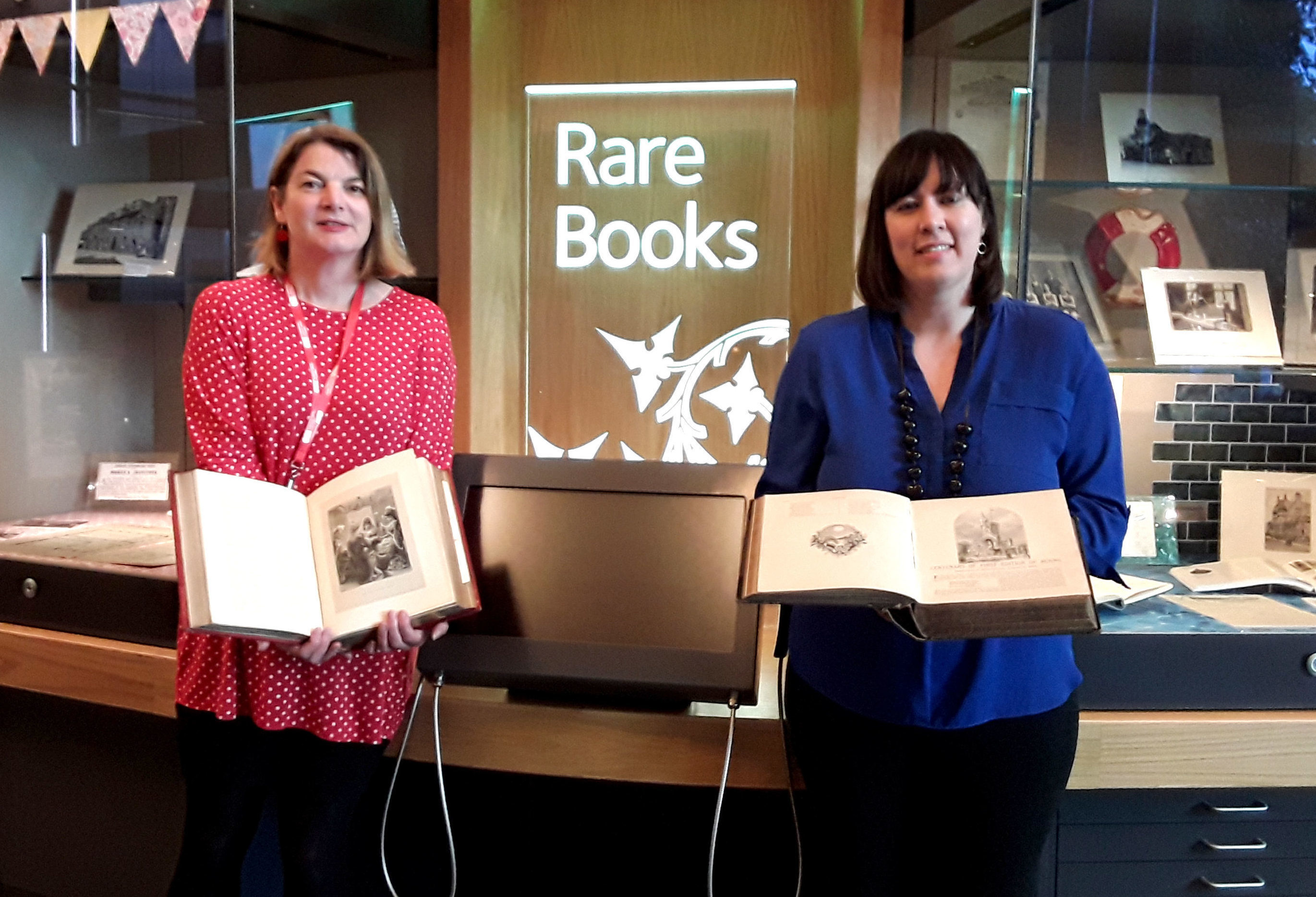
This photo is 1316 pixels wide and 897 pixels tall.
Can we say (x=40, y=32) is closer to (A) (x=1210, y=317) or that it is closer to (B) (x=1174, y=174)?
(B) (x=1174, y=174)

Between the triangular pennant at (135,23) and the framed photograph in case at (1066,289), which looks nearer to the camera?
the framed photograph in case at (1066,289)

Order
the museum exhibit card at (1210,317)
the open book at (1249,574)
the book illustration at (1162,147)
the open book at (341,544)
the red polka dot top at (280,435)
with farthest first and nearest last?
the book illustration at (1162,147)
the museum exhibit card at (1210,317)
the open book at (1249,574)
the red polka dot top at (280,435)
the open book at (341,544)

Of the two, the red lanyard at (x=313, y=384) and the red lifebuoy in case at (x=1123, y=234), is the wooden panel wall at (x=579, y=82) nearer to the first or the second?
the red lifebuoy in case at (x=1123, y=234)

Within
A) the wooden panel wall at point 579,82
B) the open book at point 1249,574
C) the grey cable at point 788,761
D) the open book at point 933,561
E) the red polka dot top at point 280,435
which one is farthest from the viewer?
the wooden panel wall at point 579,82

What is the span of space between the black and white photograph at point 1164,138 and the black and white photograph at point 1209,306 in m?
0.23

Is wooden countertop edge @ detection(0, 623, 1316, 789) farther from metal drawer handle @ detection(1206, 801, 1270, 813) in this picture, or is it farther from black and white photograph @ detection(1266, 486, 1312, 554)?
black and white photograph @ detection(1266, 486, 1312, 554)

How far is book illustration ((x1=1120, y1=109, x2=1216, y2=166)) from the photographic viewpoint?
2.36m

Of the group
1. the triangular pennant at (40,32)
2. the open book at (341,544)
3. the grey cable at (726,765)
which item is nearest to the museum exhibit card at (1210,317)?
the grey cable at (726,765)

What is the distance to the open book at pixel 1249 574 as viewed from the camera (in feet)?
6.82

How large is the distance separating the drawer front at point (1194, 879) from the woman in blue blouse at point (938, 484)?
501 millimetres

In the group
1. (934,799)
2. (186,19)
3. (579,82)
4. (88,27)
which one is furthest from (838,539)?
(88,27)

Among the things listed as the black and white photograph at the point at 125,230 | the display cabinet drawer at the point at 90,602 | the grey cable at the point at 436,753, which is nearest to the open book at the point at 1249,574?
the grey cable at the point at 436,753

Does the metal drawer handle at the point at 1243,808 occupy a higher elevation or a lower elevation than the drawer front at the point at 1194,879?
higher

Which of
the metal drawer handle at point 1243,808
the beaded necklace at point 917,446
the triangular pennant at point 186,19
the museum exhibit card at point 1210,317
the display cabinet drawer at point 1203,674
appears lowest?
the metal drawer handle at point 1243,808
